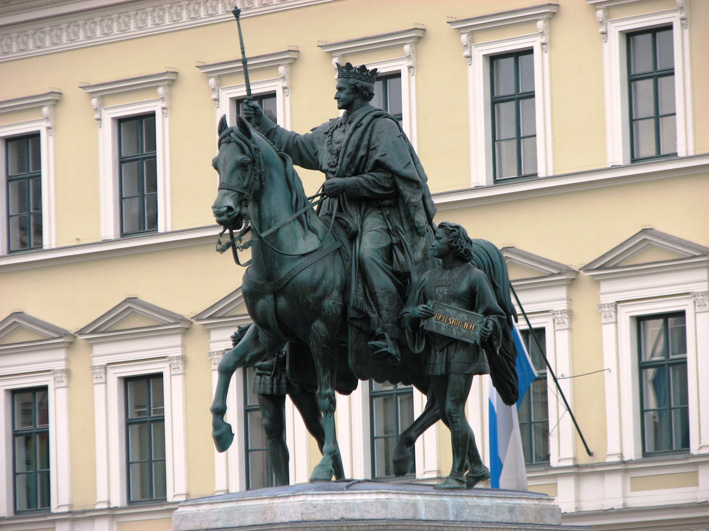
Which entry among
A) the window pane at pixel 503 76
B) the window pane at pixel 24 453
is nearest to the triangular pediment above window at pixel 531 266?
the window pane at pixel 503 76

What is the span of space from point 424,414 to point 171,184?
20898mm

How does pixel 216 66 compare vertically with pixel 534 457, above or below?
above

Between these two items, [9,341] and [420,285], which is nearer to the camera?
[420,285]

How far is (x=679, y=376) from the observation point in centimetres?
2983

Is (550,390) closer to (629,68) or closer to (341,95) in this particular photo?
(629,68)

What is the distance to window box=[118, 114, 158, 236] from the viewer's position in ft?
116

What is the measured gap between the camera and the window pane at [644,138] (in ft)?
100

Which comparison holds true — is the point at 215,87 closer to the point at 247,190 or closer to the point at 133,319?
the point at 133,319

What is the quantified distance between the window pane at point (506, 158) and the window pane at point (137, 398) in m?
6.94

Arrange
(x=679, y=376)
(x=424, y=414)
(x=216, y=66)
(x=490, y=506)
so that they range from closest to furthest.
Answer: (x=490, y=506), (x=424, y=414), (x=679, y=376), (x=216, y=66)

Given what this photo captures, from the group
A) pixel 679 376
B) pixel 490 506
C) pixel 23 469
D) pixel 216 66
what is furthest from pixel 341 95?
pixel 23 469

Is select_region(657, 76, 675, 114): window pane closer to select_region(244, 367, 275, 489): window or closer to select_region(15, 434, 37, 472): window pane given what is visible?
select_region(244, 367, 275, 489): window

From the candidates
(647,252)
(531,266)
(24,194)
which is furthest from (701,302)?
(24,194)

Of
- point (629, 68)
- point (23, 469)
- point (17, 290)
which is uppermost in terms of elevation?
point (629, 68)
